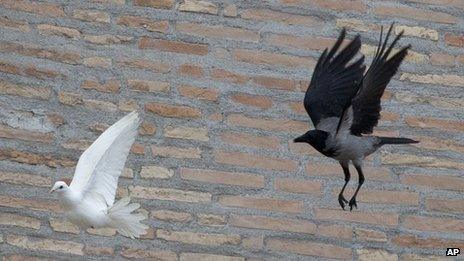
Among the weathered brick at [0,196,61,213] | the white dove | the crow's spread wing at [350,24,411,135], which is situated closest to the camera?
the crow's spread wing at [350,24,411,135]

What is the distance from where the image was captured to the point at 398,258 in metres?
5.16

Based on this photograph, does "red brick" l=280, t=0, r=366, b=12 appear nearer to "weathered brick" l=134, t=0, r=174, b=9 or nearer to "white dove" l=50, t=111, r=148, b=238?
"weathered brick" l=134, t=0, r=174, b=9

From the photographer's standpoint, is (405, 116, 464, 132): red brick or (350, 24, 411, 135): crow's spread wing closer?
(350, 24, 411, 135): crow's spread wing

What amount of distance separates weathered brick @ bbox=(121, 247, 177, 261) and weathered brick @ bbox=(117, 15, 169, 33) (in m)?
0.85

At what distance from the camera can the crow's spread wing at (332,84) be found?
4.38 m


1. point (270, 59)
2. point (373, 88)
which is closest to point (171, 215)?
point (270, 59)

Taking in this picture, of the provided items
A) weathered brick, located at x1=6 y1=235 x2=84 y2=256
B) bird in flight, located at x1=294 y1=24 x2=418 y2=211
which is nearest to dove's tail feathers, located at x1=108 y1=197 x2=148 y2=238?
bird in flight, located at x1=294 y1=24 x2=418 y2=211

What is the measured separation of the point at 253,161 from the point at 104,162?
0.99m

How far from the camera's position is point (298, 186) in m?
5.12

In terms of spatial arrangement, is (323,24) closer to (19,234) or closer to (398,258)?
(398,258)

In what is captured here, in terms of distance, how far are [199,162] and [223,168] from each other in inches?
3.8

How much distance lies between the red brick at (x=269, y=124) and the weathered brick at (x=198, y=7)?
421mm

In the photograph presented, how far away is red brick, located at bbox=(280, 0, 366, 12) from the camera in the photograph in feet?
17.0

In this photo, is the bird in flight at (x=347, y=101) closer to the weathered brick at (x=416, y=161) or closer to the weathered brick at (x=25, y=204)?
the weathered brick at (x=416, y=161)
